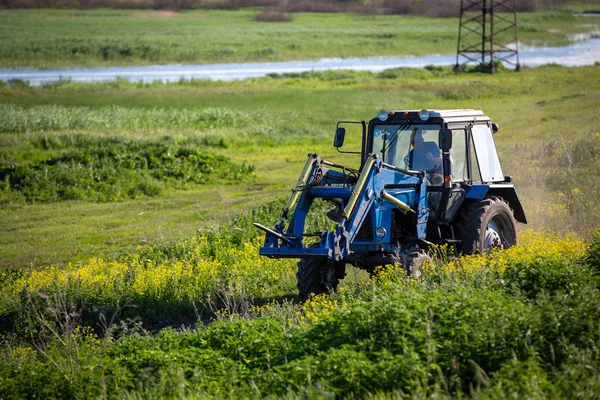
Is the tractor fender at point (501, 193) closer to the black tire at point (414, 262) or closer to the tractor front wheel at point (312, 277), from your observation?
the black tire at point (414, 262)

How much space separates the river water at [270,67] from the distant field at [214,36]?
3.06m

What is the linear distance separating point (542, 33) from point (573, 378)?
91564mm

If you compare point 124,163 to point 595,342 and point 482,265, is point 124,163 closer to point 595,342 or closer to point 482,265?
point 482,265

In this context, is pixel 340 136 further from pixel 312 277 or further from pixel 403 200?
pixel 312 277

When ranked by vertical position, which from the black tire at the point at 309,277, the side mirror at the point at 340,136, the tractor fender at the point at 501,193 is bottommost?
the black tire at the point at 309,277

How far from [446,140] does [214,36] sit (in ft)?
277

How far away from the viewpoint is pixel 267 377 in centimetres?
803

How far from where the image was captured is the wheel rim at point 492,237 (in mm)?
13352

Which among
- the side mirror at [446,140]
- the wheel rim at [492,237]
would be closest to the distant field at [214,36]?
the wheel rim at [492,237]

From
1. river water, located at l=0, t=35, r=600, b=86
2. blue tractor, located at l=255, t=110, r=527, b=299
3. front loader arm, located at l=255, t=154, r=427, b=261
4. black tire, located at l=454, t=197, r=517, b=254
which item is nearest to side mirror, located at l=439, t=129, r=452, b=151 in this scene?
blue tractor, located at l=255, t=110, r=527, b=299

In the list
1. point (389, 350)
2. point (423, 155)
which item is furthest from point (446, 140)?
point (389, 350)

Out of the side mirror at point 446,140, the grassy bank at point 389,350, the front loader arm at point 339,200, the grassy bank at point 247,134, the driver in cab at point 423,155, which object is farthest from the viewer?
the grassy bank at point 247,134

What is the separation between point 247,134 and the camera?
118ft

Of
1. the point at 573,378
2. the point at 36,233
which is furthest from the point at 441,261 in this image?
the point at 36,233
